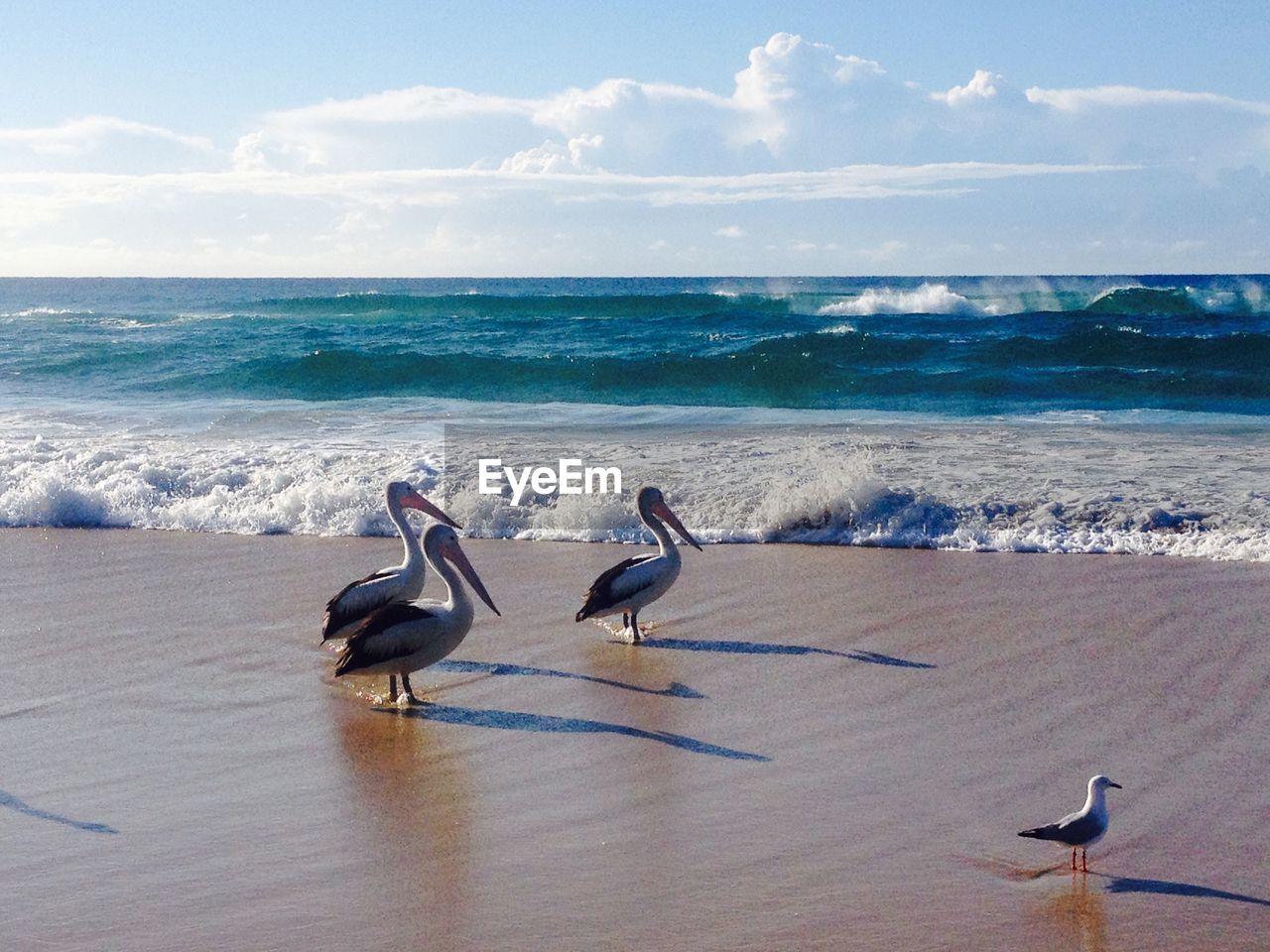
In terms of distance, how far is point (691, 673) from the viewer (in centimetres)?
648

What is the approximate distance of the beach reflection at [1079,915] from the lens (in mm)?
3723

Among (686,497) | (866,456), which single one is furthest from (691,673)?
(866,456)

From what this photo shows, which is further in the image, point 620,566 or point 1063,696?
point 620,566

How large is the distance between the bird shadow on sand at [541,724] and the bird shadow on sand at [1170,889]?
61.0 inches

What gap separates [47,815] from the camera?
15.2ft

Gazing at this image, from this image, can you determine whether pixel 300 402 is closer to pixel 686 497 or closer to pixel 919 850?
pixel 686 497

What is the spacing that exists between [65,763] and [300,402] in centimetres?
1621

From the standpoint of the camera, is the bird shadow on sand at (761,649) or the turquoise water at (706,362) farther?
the turquoise water at (706,362)

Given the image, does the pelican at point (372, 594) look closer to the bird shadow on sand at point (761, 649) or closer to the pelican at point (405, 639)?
the pelican at point (405, 639)

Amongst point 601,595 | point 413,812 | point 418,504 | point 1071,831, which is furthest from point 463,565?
point 1071,831

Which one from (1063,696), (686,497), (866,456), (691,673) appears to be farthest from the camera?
(866,456)

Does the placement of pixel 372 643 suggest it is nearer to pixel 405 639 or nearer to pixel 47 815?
pixel 405 639

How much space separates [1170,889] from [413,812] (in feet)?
7.99

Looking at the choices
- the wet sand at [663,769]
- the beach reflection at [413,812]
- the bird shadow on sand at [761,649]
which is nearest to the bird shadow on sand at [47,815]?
the wet sand at [663,769]
